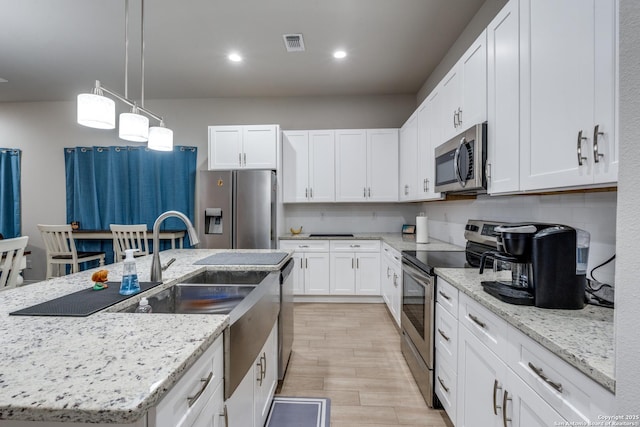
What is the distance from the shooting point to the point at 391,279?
10.9ft

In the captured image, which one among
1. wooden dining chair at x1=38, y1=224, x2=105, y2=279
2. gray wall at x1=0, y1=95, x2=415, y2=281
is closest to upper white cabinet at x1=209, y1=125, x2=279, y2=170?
gray wall at x1=0, y1=95, x2=415, y2=281

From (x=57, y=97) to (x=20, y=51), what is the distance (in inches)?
63.3

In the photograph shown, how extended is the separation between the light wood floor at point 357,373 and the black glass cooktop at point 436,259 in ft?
2.92

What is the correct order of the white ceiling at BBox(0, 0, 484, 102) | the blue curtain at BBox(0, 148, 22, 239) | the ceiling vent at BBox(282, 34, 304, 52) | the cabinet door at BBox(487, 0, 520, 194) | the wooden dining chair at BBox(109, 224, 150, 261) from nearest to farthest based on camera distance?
the cabinet door at BBox(487, 0, 520, 194) → the white ceiling at BBox(0, 0, 484, 102) → the ceiling vent at BBox(282, 34, 304, 52) → the wooden dining chair at BBox(109, 224, 150, 261) → the blue curtain at BBox(0, 148, 22, 239)

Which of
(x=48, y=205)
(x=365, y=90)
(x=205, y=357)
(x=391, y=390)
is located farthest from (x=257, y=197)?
(x=48, y=205)

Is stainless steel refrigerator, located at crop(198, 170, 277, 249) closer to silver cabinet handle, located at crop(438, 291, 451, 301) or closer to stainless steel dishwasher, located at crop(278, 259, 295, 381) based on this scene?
stainless steel dishwasher, located at crop(278, 259, 295, 381)

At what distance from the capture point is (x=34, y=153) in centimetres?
474

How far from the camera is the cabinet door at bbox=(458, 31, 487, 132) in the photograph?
5.85ft

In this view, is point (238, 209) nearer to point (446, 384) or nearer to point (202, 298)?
point (202, 298)

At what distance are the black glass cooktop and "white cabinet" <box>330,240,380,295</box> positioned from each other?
4.63 feet

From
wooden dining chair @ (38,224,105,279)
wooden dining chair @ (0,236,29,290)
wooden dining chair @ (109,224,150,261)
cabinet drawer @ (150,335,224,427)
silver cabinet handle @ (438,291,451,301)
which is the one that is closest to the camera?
cabinet drawer @ (150,335,224,427)

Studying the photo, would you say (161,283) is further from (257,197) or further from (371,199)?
(371,199)

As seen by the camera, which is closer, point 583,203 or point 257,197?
point 583,203

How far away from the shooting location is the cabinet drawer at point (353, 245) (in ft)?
12.9
